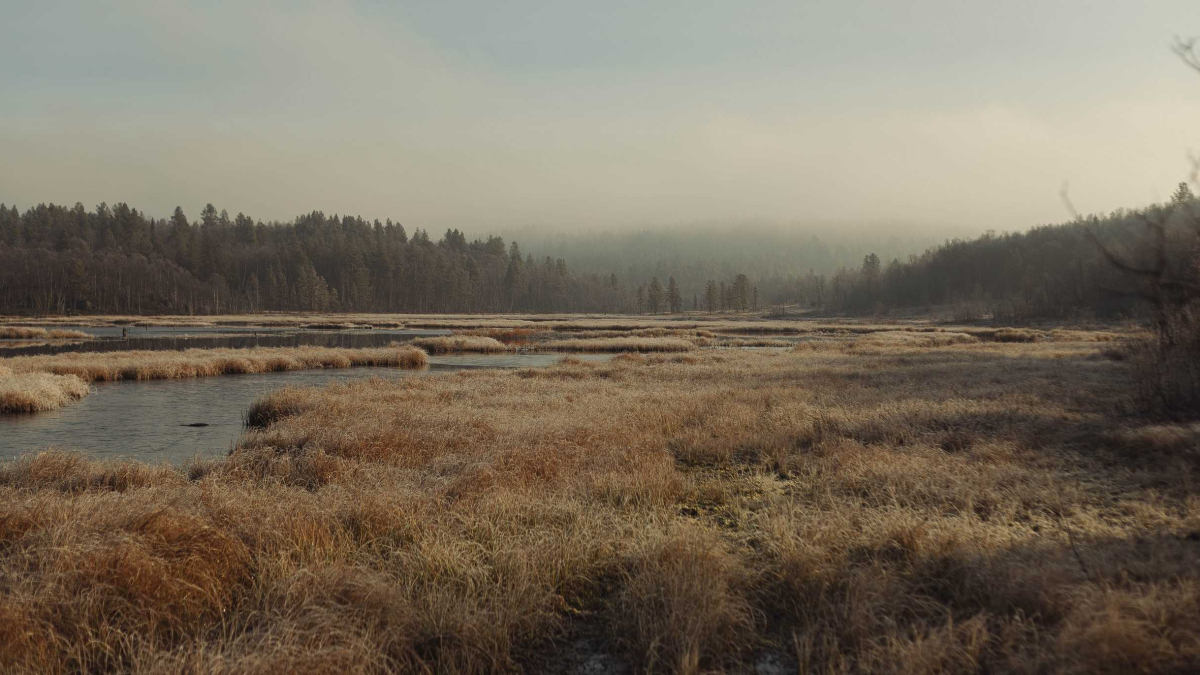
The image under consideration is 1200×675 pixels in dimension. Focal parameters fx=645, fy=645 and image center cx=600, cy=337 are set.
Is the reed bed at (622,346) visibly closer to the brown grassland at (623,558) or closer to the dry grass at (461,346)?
the dry grass at (461,346)

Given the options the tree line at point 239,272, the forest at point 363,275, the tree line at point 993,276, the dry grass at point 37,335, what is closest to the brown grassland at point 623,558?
the dry grass at point 37,335

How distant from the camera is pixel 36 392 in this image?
20500 millimetres

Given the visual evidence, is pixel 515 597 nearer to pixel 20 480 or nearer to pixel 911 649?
pixel 911 649

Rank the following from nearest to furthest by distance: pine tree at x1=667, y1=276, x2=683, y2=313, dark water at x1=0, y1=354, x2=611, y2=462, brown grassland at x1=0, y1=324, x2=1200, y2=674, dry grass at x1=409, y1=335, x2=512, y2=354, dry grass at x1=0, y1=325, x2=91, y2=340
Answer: brown grassland at x1=0, y1=324, x2=1200, y2=674 < dark water at x1=0, y1=354, x2=611, y2=462 < dry grass at x1=409, y1=335, x2=512, y2=354 < dry grass at x1=0, y1=325, x2=91, y2=340 < pine tree at x1=667, y1=276, x2=683, y2=313

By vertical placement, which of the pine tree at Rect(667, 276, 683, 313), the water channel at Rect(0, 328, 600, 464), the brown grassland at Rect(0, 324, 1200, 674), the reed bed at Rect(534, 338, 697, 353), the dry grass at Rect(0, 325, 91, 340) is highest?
the pine tree at Rect(667, 276, 683, 313)

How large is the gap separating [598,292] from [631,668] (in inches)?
7616

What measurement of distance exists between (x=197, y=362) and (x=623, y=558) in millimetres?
31235

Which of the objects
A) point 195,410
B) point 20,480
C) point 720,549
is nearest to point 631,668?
point 720,549

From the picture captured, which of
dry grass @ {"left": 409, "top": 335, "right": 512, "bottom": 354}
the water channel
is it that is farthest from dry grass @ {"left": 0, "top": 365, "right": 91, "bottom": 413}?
dry grass @ {"left": 409, "top": 335, "right": 512, "bottom": 354}

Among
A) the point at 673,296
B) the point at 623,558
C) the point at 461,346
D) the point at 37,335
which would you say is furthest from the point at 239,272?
the point at 623,558

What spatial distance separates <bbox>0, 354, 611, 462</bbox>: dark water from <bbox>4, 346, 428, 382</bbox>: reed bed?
163 cm

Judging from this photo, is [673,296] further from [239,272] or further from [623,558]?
[623,558]

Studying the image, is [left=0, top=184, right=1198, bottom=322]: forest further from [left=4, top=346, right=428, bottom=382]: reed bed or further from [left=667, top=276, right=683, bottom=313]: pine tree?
[left=4, top=346, right=428, bottom=382]: reed bed

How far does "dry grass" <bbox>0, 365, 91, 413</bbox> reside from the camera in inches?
789
